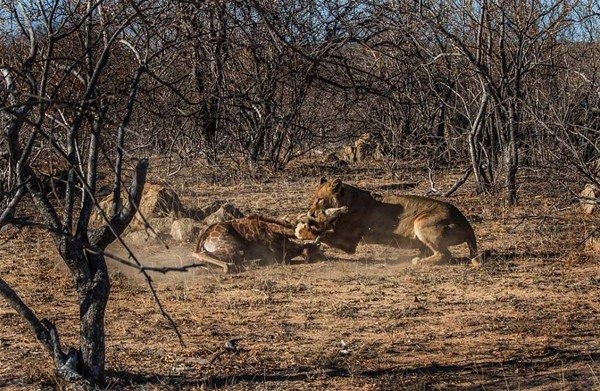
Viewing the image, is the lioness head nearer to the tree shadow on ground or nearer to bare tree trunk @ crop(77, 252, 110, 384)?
the tree shadow on ground

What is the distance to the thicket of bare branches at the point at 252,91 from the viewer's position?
5.60m

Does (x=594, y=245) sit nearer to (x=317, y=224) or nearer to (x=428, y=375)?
(x=317, y=224)

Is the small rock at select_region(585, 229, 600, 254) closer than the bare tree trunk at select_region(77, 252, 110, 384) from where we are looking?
No

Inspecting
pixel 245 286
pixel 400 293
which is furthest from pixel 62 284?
pixel 400 293

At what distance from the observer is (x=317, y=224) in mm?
10758

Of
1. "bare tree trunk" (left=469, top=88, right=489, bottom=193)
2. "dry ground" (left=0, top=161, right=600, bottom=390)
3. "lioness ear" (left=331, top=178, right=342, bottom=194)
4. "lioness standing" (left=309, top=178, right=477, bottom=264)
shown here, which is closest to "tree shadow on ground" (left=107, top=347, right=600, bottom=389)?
"dry ground" (left=0, top=161, right=600, bottom=390)

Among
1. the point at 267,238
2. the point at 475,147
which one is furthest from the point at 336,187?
the point at 475,147

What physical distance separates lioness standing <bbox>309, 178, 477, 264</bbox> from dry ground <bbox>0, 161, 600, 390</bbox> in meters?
0.26

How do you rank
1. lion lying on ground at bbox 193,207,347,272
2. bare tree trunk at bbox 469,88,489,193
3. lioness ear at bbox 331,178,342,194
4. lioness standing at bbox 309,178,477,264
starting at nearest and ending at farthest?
lion lying on ground at bbox 193,207,347,272 → lioness standing at bbox 309,178,477,264 → lioness ear at bbox 331,178,342,194 → bare tree trunk at bbox 469,88,489,193

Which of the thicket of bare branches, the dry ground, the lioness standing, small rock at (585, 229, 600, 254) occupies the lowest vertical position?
the dry ground

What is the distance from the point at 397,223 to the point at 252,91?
5.12 meters

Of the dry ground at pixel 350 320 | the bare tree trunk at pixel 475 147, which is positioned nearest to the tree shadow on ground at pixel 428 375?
the dry ground at pixel 350 320

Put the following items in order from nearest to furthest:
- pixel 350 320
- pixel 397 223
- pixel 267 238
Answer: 1. pixel 350 320
2. pixel 267 238
3. pixel 397 223

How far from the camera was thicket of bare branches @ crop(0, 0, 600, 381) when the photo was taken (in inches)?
220
